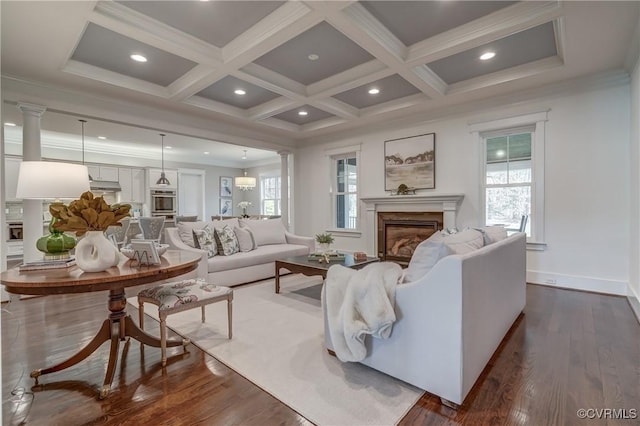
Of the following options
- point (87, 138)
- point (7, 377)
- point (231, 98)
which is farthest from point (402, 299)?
point (87, 138)

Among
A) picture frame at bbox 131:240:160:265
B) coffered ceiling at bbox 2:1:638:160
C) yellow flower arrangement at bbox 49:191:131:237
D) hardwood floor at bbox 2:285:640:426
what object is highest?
coffered ceiling at bbox 2:1:638:160

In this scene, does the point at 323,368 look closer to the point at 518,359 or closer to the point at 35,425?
the point at 518,359

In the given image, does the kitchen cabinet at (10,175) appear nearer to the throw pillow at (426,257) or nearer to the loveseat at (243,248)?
the loveseat at (243,248)

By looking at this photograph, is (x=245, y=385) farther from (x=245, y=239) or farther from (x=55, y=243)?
(x=245, y=239)

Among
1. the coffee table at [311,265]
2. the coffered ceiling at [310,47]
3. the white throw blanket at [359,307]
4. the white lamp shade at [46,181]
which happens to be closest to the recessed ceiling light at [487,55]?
the coffered ceiling at [310,47]

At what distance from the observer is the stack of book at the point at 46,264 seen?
2014 mm

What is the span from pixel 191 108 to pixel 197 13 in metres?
2.23

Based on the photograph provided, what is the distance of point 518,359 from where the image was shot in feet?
7.47

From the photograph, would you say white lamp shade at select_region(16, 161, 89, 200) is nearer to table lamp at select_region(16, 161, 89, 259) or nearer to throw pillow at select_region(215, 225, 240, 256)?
table lamp at select_region(16, 161, 89, 259)

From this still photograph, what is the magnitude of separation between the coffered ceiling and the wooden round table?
2.18m

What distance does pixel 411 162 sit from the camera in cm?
539

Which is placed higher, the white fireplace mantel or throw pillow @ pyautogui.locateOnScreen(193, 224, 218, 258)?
the white fireplace mantel

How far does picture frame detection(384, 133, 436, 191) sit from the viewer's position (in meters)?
5.18

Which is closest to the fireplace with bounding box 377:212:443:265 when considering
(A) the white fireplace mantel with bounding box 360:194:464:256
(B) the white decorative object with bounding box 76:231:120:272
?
(A) the white fireplace mantel with bounding box 360:194:464:256
